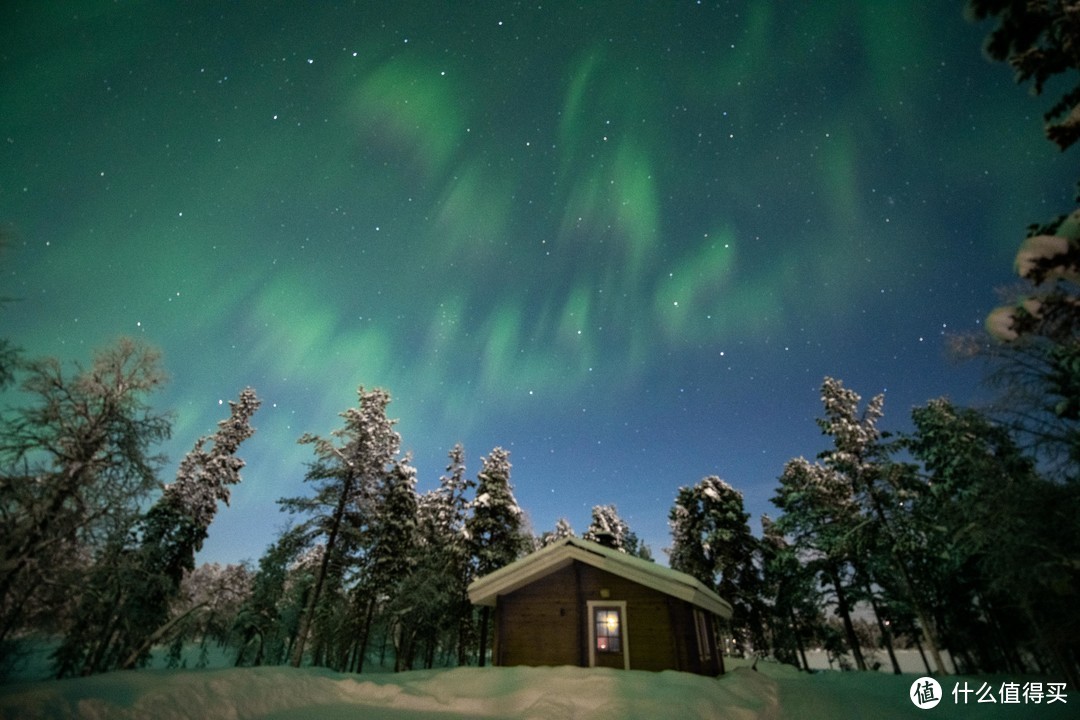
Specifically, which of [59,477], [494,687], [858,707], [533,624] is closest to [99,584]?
[59,477]

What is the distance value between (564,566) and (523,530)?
19.1 metres

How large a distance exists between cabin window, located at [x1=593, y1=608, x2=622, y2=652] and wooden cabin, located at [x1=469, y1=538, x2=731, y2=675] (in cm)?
3

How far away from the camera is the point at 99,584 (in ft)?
41.8

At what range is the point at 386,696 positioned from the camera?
30.9ft

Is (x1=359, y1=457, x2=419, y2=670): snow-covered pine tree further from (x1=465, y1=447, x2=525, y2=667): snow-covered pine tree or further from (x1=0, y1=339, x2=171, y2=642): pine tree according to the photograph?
(x1=0, y1=339, x2=171, y2=642): pine tree

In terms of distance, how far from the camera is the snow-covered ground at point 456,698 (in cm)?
717

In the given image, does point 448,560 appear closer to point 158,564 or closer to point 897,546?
point 158,564

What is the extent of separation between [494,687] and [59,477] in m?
13.3

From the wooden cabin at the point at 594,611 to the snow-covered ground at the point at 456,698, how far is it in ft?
9.18

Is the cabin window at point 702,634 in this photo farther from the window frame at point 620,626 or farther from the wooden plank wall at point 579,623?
the window frame at point 620,626

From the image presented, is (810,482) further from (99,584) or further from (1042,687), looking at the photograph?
(99,584)

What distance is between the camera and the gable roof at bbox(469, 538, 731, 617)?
14.6 m

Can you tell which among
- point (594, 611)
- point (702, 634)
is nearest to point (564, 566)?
point (594, 611)

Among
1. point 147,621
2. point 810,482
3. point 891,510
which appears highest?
point 810,482
